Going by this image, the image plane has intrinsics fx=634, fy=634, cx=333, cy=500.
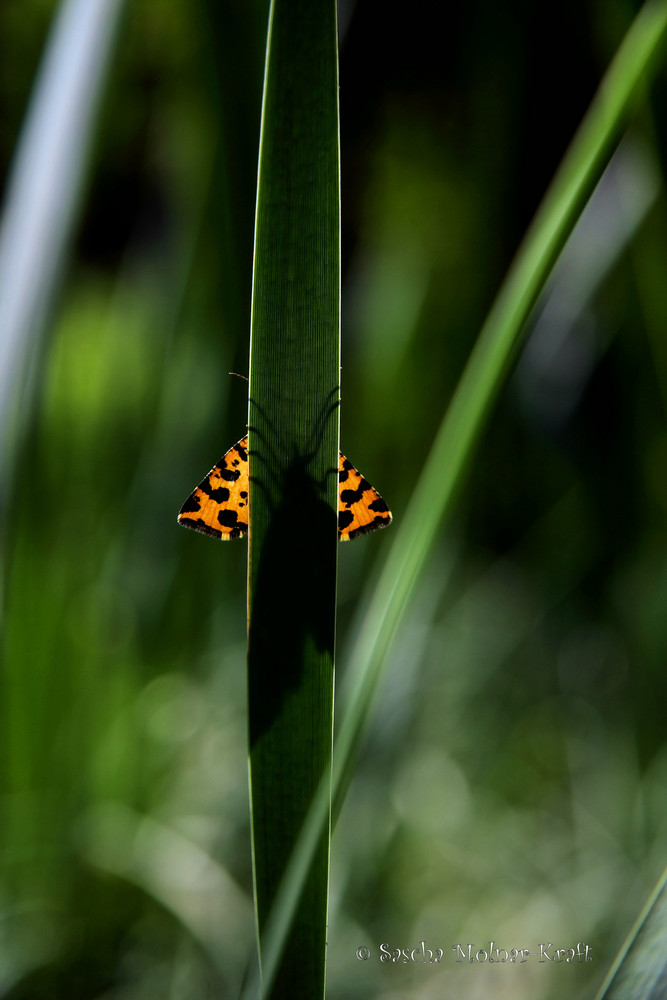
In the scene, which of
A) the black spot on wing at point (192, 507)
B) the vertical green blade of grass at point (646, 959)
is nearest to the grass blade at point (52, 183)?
the black spot on wing at point (192, 507)

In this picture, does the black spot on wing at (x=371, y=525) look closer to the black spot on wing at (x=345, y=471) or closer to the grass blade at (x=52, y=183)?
the black spot on wing at (x=345, y=471)

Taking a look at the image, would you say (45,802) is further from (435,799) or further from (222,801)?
(435,799)

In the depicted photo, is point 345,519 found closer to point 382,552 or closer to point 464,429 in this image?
point 464,429

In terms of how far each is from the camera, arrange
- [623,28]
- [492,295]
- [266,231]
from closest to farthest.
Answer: [266,231], [623,28], [492,295]

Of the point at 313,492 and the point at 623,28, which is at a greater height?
the point at 623,28

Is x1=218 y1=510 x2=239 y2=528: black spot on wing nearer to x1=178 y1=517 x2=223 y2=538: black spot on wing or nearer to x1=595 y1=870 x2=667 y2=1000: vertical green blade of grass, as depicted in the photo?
x1=178 y1=517 x2=223 y2=538: black spot on wing

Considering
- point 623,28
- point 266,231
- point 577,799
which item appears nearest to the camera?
point 266,231

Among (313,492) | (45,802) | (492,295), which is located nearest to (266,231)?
(313,492)
